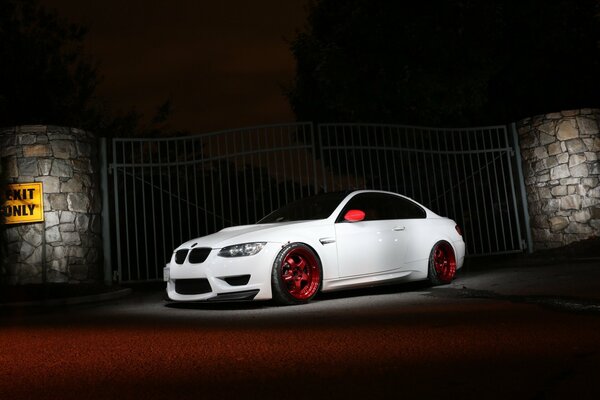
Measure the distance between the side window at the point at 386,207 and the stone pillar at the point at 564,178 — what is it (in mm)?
5496

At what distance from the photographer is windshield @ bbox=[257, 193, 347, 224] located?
28.4 feet

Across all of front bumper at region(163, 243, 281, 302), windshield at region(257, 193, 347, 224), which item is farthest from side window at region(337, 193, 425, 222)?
front bumper at region(163, 243, 281, 302)

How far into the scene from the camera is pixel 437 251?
9.34 m

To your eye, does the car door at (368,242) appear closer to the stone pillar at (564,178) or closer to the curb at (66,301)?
the curb at (66,301)

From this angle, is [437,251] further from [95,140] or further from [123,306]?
[95,140]

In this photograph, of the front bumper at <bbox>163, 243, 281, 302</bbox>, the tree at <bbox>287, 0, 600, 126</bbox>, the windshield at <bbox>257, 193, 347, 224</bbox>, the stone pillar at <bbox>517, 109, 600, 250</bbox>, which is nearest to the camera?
the front bumper at <bbox>163, 243, 281, 302</bbox>

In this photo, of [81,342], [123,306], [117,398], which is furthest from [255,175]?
[117,398]

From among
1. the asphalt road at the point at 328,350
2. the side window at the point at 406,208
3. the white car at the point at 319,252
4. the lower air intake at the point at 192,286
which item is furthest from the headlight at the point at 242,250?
the side window at the point at 406,208

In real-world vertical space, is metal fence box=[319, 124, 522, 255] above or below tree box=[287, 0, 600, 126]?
below

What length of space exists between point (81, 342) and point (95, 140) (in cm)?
761

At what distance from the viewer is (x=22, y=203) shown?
11.4 m

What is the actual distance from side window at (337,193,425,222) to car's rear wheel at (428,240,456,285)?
0.55m

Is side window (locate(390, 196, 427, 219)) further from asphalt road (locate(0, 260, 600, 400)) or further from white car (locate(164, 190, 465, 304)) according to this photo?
asphalt road (locate(0, 260, 600, 400))

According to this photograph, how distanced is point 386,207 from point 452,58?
9.06 meters
